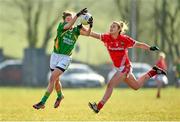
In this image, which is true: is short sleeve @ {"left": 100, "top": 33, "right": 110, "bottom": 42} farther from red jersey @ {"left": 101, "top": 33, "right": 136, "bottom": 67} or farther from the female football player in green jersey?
the female football player in green jersey

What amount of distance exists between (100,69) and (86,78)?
1408 centimetres

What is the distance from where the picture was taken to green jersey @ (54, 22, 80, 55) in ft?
51.4

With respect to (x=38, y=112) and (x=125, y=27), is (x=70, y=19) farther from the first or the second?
(x=38, y=112)

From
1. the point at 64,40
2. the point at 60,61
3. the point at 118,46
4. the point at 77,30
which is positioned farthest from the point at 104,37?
the point at 60,61

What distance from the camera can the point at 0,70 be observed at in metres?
49.8

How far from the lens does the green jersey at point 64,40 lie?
617 inches

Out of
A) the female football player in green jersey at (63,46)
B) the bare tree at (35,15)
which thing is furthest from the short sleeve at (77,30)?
the bare tree at (35,15)

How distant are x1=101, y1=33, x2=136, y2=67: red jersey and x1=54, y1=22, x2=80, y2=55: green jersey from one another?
779 millimetres

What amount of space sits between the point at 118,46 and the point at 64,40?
4.29ft

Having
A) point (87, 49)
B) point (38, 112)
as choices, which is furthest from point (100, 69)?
point (38, 112)

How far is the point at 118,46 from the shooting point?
50.2 ft

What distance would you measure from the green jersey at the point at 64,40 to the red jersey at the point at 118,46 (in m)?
0.78

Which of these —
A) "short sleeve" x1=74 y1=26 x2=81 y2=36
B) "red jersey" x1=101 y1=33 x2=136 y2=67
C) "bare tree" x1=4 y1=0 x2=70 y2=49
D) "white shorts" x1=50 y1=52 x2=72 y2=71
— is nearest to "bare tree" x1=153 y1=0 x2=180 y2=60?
"bare tree" x1=4 y1=0 x2=70 y2=49

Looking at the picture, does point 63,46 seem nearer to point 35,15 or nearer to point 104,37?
point 104,37
